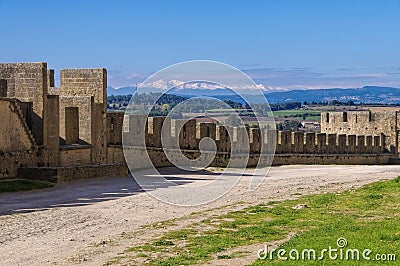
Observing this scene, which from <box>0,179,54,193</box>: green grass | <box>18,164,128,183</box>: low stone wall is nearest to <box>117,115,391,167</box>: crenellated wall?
<box>18,164,128,183</box>: low stone wall

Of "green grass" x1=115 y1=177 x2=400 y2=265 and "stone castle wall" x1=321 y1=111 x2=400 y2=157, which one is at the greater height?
"stone castle wall" x1=321 y1=111 x2=400 y2=157

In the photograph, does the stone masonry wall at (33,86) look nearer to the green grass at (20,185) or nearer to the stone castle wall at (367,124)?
the green grass at (20,185)

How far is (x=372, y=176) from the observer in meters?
24.4

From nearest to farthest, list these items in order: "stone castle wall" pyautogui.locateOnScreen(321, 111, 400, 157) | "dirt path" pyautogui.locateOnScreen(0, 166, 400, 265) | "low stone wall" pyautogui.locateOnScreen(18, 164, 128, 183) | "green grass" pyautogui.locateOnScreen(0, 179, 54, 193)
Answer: "dirt path" pyautogui.locateOnScreen(0, 166, 400, 265) < "green grass" pyautogui.locateOnScreen(0, 179, 54, 193) < "low stone wall" pyautogui.locateOnScreen(18, 164, 128, 183) < "stone castle wall" pyautogui.locateOnScreen(321, 111, 400, 157)

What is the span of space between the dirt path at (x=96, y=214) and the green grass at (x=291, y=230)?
635 mm

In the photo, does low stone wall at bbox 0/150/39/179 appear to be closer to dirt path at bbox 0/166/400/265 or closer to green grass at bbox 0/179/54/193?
green grass at bbox 0/179/54/193

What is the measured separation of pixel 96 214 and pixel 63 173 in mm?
6185

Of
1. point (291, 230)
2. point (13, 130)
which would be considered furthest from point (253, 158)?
point (291, 230)

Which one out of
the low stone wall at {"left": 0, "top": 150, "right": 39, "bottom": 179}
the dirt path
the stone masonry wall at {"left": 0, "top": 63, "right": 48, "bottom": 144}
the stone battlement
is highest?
the stone masonry wall at {"left": 0, "top": 63, "right": 48, "bottom": 144}

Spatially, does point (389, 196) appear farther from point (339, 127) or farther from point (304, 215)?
point (339, 127)

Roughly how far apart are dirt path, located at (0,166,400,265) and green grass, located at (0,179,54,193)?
19.3 inches

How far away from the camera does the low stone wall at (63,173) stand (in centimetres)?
2095

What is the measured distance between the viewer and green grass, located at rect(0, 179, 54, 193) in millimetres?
19172

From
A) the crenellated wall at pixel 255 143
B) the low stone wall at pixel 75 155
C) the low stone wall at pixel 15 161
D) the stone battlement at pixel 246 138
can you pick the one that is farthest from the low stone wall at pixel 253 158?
the low stone wall at pixel 15 161
